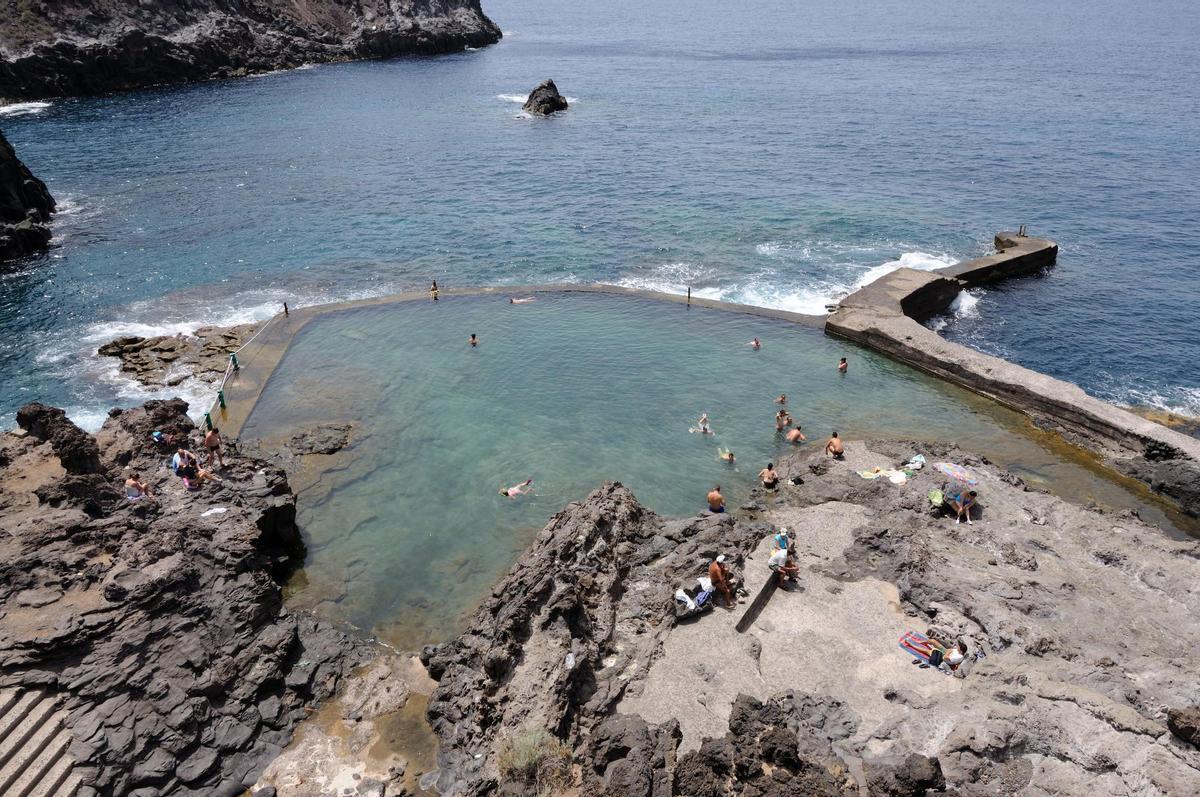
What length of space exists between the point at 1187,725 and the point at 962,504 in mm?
10538

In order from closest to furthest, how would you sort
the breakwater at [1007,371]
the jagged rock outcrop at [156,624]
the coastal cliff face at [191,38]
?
1. the jagged rock outcrop at [156,624]
2. the breakwater at [1007,371]
3. the coastal cliff face at [191,38]

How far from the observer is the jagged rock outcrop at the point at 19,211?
1917 inches

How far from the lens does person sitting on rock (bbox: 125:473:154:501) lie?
22.3m

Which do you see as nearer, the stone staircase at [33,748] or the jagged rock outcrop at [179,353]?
the stone staircase at [33,748]

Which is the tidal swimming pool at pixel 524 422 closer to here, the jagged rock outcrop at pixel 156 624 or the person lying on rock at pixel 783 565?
the jagged rock outcrop at pixel 156 624

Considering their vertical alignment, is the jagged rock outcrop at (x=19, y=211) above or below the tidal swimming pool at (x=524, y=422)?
above

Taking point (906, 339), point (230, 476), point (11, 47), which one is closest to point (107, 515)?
point (230, 476)

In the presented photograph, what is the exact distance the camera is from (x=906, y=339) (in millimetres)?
35969

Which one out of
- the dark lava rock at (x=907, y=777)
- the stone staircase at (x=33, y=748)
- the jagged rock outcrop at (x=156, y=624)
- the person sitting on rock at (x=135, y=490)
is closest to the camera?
the dark lava rock at (x=907, y=777)

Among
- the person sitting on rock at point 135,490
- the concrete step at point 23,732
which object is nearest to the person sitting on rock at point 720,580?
the concrete step at point 23,732

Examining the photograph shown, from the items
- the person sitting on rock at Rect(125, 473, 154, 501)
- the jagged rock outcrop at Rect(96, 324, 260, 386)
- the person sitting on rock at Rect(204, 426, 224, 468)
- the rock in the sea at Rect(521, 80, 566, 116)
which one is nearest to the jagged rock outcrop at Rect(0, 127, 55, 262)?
the jagged rock outcrop at Rect(96, 324, 260, 386)

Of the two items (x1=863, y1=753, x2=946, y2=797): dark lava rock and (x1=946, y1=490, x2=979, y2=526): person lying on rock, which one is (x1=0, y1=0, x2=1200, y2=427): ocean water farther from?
(x1=863, y1=753, x2=946, y2=797): dark lava rock

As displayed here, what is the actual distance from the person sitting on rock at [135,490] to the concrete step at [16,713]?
7.64 metres

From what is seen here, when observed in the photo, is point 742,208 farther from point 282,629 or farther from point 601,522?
point 282,629
